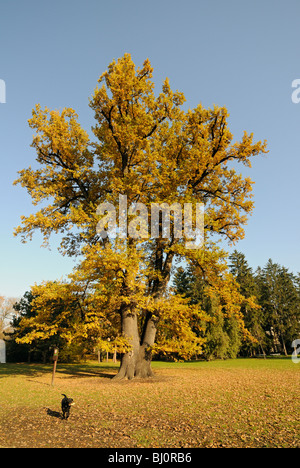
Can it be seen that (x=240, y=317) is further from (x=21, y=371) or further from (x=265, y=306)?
(x=265, y=306)

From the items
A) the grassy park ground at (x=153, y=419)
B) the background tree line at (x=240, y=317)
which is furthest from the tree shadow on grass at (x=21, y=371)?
the grassy park ground at (x=153, y=419)

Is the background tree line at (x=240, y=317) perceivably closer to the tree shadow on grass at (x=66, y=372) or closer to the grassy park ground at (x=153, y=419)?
the tree shadow on grass at (x=66, y=372)

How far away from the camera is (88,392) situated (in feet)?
41.5

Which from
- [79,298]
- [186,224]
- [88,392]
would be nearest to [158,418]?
[88,392]

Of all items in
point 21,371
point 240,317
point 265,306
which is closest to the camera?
point 21,371

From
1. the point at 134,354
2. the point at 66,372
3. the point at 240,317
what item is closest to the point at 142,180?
the point at 134,354

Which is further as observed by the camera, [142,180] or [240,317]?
[240,317]

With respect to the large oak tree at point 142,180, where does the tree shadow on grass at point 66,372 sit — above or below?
below

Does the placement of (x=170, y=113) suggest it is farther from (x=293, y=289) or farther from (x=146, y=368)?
(x=293, y=289)

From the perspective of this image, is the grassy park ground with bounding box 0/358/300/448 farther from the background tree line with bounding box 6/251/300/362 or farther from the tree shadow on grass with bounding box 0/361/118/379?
the background tree line with bounding box 6/251/300/362

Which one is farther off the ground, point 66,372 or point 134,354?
point 134,354

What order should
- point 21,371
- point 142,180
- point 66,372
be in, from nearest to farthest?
point 142,180, point 66,372, point 21,371

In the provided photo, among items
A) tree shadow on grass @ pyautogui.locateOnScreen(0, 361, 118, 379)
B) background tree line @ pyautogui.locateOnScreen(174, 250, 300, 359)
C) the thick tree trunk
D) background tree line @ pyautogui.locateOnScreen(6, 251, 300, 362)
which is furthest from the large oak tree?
background tree line @ pyautogui.locateOnScreen(174, 250, 300, 359)

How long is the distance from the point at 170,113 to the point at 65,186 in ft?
25.2
